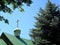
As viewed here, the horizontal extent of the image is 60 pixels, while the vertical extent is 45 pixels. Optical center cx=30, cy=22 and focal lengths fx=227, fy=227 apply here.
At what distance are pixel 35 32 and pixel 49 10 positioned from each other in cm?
368

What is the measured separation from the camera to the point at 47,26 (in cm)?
3062

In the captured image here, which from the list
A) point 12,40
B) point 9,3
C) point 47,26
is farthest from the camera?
point 12,40

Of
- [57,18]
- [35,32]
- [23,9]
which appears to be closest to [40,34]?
[35,32]

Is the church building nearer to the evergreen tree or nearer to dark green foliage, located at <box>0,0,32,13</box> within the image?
the evergreen tree

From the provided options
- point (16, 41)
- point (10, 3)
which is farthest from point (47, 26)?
point (10, 3)

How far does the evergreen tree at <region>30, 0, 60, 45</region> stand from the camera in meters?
29.9

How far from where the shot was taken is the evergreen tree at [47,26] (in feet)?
A: 98.2

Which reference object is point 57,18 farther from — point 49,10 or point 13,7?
point 13,7

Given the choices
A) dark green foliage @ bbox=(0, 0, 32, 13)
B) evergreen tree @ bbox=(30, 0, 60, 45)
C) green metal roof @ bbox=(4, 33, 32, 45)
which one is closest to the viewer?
dark green foliage @ bbox=(0, 0, 32, 13)

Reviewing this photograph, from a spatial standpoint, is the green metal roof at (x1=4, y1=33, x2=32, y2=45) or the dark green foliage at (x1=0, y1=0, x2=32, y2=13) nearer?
the dark green foliage at (x1=0, y1=0, x2=32, y2=13)

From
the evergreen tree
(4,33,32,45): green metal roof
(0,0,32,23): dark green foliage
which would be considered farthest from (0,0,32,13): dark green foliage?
(4,33,32,45): green metal roof

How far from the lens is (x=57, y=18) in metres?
30.6

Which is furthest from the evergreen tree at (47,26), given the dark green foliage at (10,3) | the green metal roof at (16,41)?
the dark green foliage at (10,3)

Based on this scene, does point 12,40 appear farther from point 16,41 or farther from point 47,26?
point 47,26
